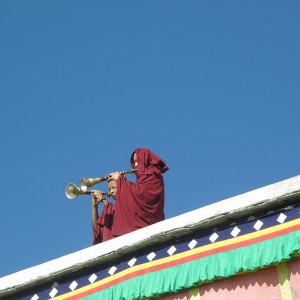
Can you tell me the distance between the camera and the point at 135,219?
8.99 meters

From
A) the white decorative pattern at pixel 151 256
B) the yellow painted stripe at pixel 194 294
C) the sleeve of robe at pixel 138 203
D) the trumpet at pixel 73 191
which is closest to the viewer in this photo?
the yellow painted stripe at pixel 194 294

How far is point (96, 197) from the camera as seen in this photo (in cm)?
1036

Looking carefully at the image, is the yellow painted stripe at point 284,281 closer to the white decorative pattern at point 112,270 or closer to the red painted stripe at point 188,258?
the red painted stripe at point 188,258

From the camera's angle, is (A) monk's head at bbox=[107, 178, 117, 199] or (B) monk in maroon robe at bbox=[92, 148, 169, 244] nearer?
(B) monk in maroon robe at bbox=[92, 148, 169, 244]

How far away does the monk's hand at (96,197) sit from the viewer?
10297 millimetres

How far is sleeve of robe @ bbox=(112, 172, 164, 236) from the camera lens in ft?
29.5

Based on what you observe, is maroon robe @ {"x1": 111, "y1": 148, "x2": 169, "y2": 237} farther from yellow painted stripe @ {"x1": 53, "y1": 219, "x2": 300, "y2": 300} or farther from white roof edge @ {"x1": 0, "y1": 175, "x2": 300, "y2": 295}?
yellow painted stripe @ {"x1": 53, "y1": 219, "x2": 300, "y2": 300}

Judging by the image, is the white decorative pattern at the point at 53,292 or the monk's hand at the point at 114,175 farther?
→ the monk's hand at the point at 114,175

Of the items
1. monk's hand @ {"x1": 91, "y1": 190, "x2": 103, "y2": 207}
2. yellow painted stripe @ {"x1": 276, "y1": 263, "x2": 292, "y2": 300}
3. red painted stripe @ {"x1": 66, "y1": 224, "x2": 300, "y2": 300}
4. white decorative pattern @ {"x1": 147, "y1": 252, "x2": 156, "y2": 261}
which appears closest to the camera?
yellow painted stripe @ {"x1": 276, "y1": 263, "x2": 292, "y2": 300}

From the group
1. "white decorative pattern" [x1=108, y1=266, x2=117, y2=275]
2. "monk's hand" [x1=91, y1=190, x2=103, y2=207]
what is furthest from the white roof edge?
"monk's hand" [x1=91, y1=190, x2=103, y2=207]

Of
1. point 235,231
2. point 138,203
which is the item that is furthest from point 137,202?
point 235,231

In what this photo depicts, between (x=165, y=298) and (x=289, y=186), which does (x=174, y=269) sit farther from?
(x=289, y=186)

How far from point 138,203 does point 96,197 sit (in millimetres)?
1302

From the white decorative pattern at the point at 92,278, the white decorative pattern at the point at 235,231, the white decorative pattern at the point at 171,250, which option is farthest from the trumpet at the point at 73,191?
the white decorative pattern at the point at 235,231
